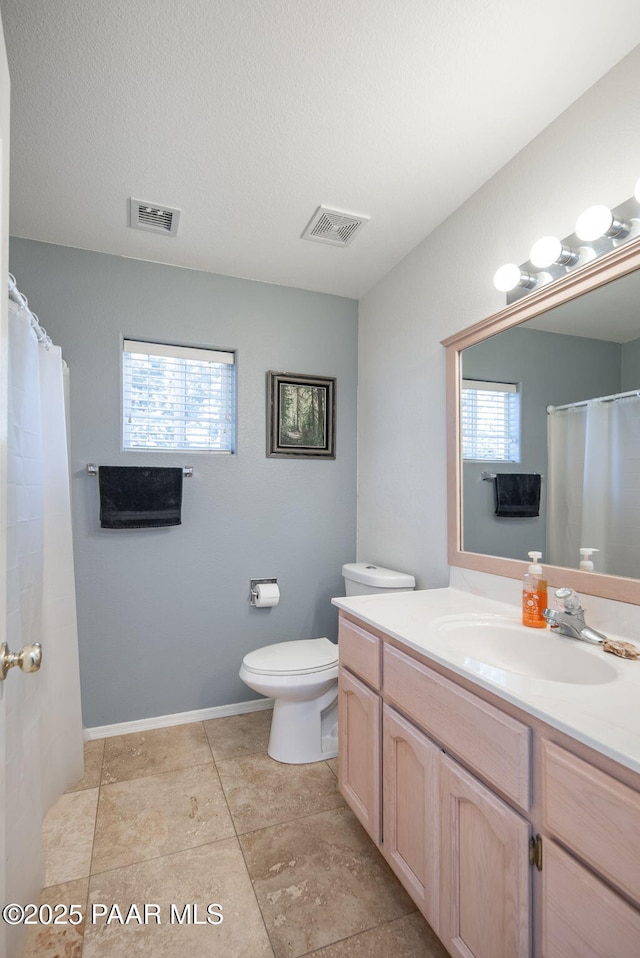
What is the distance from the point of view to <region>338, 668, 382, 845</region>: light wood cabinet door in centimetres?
147

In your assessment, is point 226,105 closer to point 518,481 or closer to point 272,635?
point 518,481

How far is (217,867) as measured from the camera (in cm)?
151

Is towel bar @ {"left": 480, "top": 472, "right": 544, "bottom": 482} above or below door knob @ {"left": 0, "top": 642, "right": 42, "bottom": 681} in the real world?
above

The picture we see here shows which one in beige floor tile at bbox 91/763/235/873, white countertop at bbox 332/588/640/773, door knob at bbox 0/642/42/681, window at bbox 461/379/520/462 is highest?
window at bbox 461/379/520/462

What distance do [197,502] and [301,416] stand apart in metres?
0.74

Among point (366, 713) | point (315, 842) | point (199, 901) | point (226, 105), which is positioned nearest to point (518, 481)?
point (366, 713)

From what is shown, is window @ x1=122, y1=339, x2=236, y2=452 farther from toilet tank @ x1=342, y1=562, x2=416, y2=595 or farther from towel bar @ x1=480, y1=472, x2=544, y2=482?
towel bar @ x1=480, y1=472, x2=544, y2=482

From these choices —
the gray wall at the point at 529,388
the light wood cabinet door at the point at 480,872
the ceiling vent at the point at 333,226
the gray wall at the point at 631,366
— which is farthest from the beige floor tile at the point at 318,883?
the ceiling vent at the point at 333,226

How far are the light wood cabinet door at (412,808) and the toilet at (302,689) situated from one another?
25.0 inches

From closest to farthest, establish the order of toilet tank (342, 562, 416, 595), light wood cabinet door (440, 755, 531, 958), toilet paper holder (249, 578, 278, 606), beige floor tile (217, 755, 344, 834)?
light wood cabinet door (440, 755, 531, 958) < beige floor tile (217, 755, 344, 834) < toilet tank (342, 562, 416, 595) < toilet paper holder (249, 578, 278, 606)

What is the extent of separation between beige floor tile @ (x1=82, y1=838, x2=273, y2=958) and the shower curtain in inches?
12.2

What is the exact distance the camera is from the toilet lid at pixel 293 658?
6.62 feet

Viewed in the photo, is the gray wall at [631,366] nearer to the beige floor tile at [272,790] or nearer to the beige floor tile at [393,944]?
the beige floor tile at [393,944]

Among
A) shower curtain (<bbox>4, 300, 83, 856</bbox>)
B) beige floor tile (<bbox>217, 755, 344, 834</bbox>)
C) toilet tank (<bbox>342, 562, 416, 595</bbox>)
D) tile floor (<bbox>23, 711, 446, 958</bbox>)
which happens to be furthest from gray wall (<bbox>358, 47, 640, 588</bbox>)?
shower curtain (<bbox>4, 300, 83, 856</bbox>)
